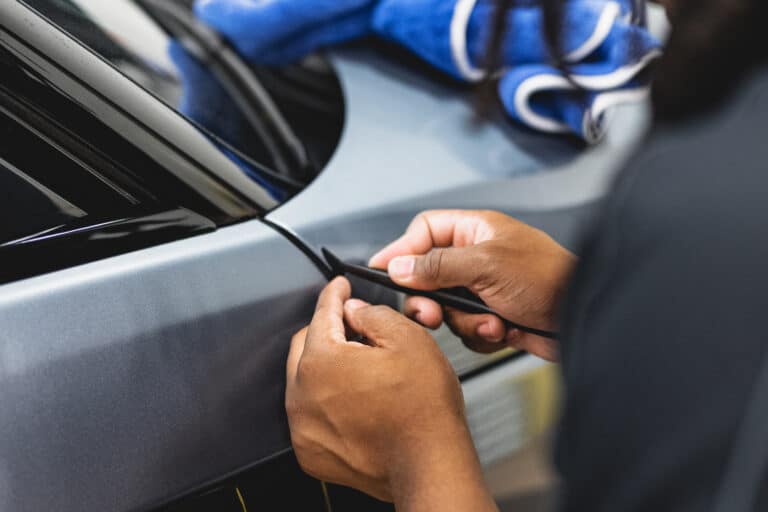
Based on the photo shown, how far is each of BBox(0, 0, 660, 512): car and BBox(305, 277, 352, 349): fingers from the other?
0.07 feet

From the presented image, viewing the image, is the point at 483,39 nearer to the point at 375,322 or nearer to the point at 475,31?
the point at 475,31

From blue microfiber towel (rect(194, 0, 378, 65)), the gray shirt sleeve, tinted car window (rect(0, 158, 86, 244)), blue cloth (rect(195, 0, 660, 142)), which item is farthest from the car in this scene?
the gray shirt sleeve

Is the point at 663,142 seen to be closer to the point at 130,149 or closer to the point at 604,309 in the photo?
the point at 604,309

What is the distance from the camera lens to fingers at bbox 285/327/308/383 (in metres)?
0.61

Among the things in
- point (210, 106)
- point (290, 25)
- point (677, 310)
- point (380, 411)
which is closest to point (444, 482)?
point (380, 411)

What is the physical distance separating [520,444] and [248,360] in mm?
321

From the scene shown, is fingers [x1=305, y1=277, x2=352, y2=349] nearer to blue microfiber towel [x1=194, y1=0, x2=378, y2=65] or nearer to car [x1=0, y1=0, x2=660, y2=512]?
car [x1=0, y1=0, x2=660, y2=512]

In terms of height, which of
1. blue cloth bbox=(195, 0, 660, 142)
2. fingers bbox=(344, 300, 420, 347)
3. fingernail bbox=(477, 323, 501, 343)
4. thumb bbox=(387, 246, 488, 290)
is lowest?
fingernail bbox=(477, 323, 501, 343)

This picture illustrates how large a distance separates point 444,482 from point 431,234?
25cm

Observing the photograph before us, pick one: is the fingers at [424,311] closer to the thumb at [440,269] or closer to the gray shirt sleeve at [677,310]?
the thumb at [440,269]

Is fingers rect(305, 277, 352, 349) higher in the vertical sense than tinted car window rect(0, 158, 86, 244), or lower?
lower

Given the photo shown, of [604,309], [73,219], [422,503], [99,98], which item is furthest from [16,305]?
[604,309]

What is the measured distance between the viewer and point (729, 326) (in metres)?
0.27

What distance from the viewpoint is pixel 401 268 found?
2.13ft
